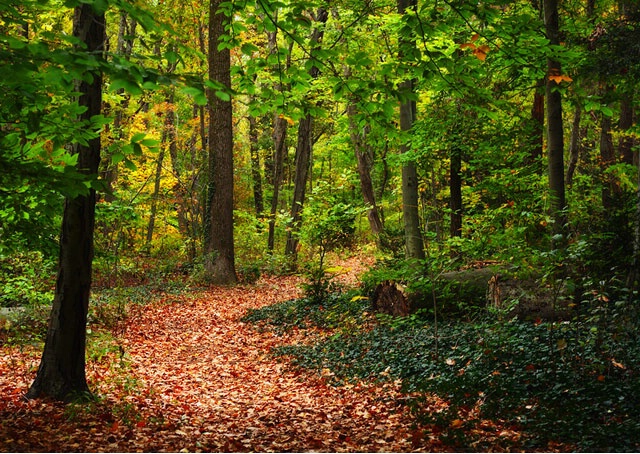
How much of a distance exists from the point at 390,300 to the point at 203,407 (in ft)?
15.7

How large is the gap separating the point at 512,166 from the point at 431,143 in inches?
98.1

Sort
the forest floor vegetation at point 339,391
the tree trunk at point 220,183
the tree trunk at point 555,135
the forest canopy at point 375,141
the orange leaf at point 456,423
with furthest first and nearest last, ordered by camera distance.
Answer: the tree trunk at point 220,183 → the tree trunk at point 555,135 → the orange leaf at point 456,423 → the forest floor vegetation at point 339,391 → the forest canopy at point 375,141

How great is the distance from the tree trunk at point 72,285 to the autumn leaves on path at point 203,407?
1.00 ft

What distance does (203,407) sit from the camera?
6961 millimetres

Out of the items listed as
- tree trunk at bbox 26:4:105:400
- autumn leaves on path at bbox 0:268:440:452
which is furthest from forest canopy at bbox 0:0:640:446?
autumn leaves on path at bbox 0:268:440:452

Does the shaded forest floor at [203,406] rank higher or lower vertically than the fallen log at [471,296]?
lower

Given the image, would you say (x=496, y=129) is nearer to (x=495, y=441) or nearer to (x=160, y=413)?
(x=495, y=441)

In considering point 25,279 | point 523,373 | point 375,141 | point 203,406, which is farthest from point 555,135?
point 25,279

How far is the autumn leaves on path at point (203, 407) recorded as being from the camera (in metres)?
5.32

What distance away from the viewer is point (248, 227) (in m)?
23.0

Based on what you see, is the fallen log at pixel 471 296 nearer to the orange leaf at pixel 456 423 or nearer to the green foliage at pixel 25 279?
the orange leaf at pixel 456 423

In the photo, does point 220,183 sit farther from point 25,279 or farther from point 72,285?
point 72,285

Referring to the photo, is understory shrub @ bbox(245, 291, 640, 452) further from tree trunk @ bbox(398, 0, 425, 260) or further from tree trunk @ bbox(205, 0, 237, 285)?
tree trunk @ bbox(205, 0, 237, 285)

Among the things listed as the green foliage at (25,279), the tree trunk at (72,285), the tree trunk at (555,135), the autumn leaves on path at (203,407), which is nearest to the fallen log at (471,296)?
the tree trunk at (555,135)
